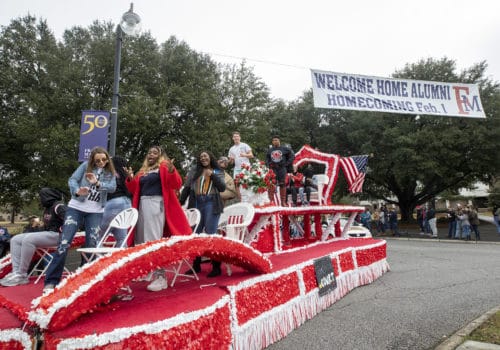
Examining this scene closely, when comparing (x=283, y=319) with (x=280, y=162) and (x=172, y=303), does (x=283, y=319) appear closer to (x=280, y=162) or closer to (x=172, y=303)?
(x=172, y=303)

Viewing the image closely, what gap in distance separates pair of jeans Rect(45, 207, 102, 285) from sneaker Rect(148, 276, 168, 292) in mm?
933

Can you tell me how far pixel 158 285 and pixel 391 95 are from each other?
32.0 feet

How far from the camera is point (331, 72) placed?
10.7m

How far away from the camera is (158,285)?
4.10 m

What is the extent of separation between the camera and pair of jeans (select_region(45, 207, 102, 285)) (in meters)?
3.93

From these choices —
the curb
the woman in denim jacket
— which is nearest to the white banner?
the curb

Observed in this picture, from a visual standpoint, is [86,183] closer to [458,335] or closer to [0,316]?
[0,316]

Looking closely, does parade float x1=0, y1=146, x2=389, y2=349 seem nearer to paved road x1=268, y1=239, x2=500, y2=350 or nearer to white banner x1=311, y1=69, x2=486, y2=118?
paved road x1=268, y1=239, x2=500, y2=350

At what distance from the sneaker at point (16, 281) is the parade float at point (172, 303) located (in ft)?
0.67

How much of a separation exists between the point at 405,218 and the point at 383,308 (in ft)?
96.1

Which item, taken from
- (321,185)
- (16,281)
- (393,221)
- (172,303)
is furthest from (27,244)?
(393,221)

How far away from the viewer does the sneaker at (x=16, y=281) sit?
4509 mm

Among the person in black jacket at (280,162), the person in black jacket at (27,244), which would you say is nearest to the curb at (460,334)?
the person in black jacket at (280,162)

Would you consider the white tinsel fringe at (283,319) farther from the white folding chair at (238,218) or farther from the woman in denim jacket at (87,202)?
the woman in denim jacket at (87,202)
